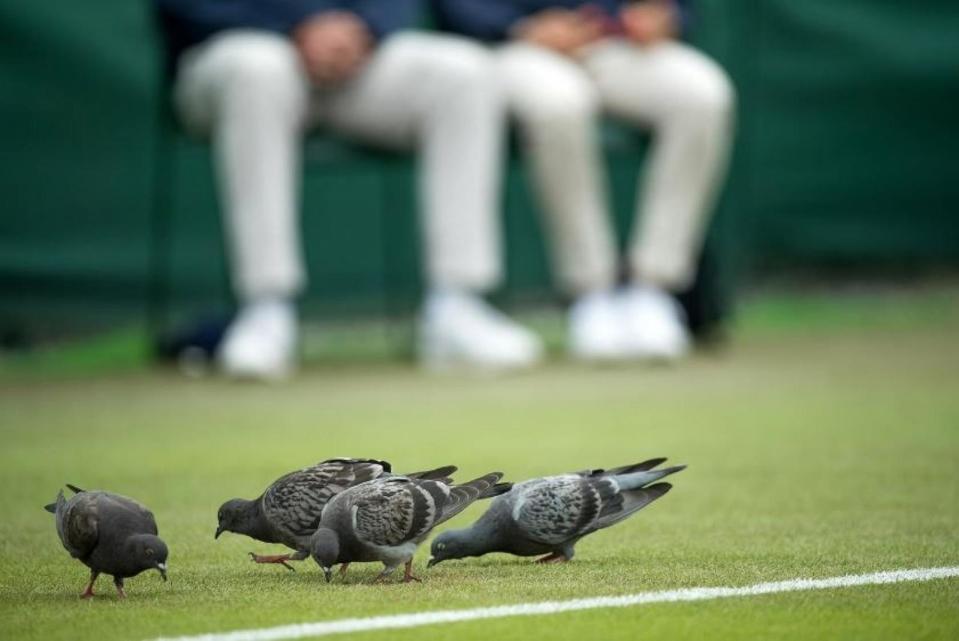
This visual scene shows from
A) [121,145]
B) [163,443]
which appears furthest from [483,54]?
[163,443]

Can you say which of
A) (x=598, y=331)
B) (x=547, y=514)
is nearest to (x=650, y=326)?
(x=598, y=331)

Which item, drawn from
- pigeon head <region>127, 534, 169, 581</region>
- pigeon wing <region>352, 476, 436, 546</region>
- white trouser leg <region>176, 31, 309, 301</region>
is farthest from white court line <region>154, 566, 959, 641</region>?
white trouser leg <region>176, 31, 309, 301</region>

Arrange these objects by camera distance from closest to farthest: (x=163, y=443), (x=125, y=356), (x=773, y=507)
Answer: (x=773, y=507) < (x=163, y=443) < (x=125, y=356)

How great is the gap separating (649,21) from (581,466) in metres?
3.36

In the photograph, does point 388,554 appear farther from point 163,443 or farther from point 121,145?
point 121,145

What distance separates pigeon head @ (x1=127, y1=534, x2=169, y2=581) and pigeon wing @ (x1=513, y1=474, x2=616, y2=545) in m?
0.59

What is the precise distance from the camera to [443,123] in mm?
7633

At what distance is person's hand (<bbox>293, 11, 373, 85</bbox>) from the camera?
7.43 meters

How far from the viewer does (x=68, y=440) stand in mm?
5773

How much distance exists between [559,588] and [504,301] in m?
6.38

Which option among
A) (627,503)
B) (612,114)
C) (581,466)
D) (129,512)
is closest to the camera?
(129,512)

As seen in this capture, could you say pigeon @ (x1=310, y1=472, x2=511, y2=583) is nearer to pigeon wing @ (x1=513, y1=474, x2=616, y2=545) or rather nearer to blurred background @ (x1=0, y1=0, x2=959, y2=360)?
pigeon wing @ (x1=513, y1=474, x2=616, y2=545)

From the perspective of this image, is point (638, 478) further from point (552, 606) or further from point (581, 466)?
point (581, 466)

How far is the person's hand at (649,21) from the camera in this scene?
26.3 feet
